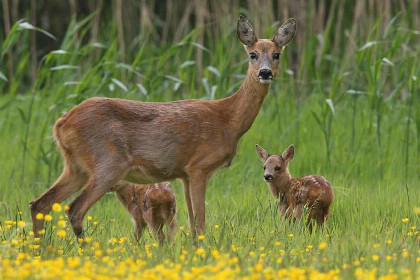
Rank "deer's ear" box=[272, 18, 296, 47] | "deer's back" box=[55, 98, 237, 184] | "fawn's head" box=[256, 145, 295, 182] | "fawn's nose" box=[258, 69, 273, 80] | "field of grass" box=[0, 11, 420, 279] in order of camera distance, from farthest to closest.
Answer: "fawn's head" box=[256, 145, 295, 182], "deer's ear" box=[272, 18, 296, 47], "fawn's nose" box=[258, 69, 273, 80], "deer's back" box=[55, 98, 237, 184], "field of grass" box=[0, 11, 420, 279]

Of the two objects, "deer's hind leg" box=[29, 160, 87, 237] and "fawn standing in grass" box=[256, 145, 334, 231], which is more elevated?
"deer's hind leg" box=[29, 160, 87, 237]

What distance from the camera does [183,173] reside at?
7539 millimetres

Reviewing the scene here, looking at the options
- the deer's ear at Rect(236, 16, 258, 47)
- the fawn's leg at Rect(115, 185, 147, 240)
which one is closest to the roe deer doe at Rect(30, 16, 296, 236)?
the deer's ear at Rect(236, 16, 258, 47)

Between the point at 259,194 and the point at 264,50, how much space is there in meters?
1.74

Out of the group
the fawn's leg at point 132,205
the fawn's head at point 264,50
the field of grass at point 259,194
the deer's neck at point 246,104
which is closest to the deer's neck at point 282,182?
the field of grass at point 259,194

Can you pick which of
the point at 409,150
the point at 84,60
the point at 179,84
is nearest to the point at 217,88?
the point at 179,84

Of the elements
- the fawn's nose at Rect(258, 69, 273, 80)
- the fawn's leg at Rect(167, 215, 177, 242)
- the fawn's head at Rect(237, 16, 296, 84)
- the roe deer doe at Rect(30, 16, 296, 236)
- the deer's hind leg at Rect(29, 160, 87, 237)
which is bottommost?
the fawn's leg at Rect(167, 215, 177, 242)

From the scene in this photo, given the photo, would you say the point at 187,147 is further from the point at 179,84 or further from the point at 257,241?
the point at 179,84

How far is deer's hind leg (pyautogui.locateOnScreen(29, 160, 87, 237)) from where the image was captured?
279 inches

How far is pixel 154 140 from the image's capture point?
7391 mm

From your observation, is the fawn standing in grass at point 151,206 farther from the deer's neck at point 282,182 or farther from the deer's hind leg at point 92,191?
the deer's neck at point 282,182

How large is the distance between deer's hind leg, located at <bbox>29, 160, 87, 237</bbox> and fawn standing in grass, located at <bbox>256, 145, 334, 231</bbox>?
1784mm

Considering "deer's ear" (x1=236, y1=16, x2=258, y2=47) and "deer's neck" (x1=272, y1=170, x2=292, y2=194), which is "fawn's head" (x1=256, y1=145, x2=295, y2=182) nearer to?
"deer's neck" (x1=272, y1=170, x2=292, y2=194)

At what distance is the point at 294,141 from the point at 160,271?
5702 mm
